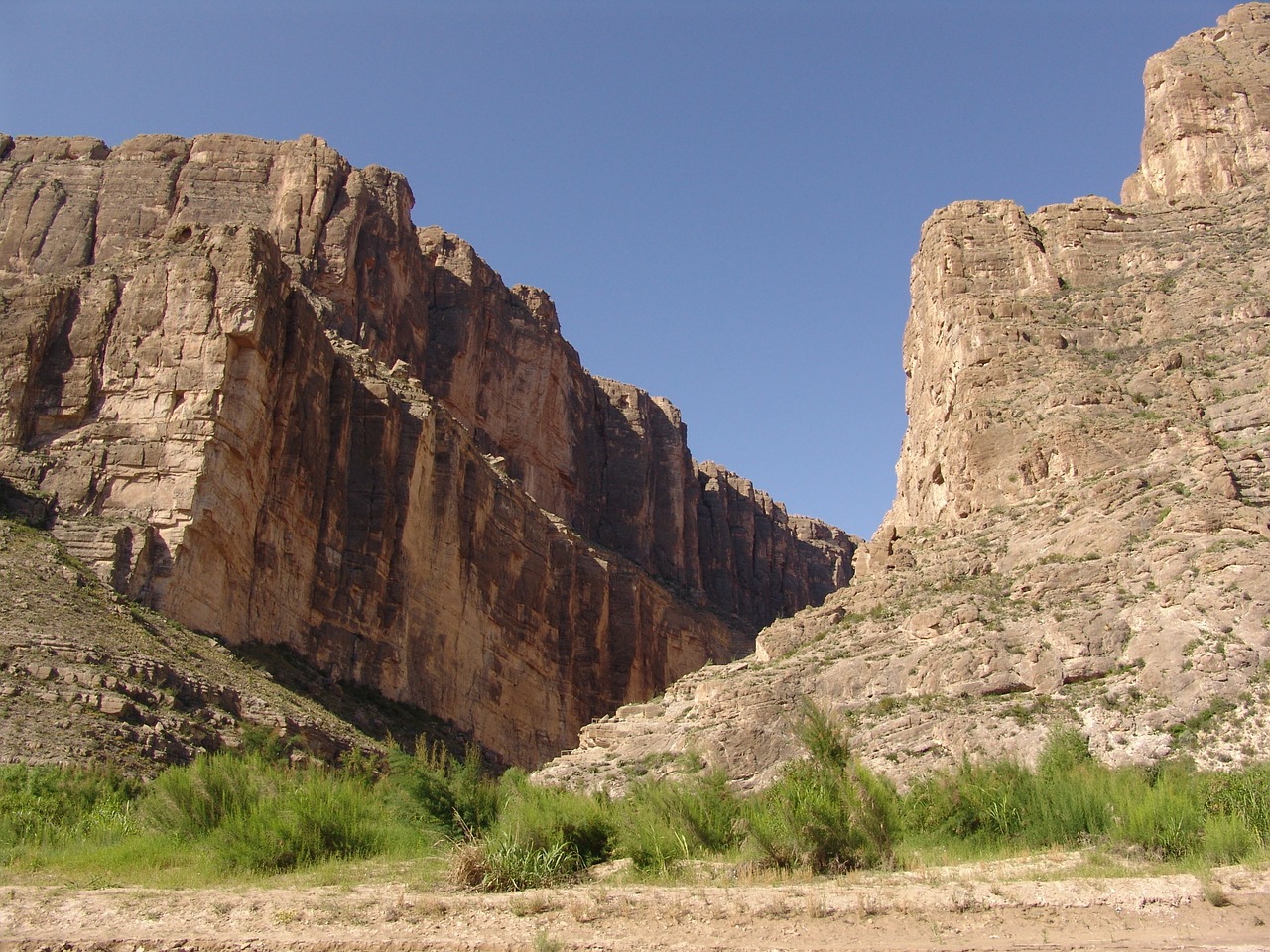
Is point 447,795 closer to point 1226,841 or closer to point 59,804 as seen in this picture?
point 59,804

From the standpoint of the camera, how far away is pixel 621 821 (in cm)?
2327

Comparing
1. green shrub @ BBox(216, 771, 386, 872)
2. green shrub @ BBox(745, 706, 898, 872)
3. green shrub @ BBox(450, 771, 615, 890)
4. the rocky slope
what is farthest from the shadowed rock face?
green shrub @ BBox(745, 706, 898, 872)

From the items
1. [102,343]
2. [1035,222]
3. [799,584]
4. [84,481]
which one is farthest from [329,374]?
[799,584]

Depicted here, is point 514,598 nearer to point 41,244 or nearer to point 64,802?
point 41,244

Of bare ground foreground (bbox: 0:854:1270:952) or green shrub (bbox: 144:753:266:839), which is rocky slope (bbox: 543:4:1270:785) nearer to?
bare ground foreground (bbox: 0:854:1270:952)

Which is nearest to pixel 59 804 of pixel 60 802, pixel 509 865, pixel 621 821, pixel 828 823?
pixel 60 802

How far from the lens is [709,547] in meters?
111

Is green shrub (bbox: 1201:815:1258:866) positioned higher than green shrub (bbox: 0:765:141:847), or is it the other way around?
green shrub (bbox: 0:765:141:847)

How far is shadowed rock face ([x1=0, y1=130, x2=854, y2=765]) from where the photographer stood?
45.8 m

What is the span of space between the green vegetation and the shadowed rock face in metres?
19.1

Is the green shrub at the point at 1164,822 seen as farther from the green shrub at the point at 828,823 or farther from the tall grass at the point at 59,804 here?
the tall grass at the point at 59,804

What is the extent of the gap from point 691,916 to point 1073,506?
2814cm

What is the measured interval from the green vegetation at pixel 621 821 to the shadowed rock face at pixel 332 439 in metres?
19.1

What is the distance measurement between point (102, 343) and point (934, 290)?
1423 inches
